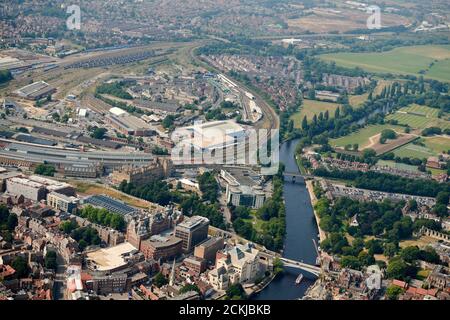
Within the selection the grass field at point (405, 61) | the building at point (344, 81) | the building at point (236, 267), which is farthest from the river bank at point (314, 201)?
the grass field at point (405, 61)

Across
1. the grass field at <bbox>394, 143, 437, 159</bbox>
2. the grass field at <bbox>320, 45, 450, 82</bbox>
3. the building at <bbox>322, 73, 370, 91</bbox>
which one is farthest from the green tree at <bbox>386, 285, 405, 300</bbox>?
the grass field at <bbox>320, 45, 450, 82</bbox>

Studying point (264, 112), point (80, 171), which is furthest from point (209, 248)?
point (264, 112)

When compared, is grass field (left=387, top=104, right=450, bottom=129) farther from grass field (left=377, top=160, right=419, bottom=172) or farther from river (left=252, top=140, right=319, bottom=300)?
river (left=252, top=140, right=319, bottom=300)

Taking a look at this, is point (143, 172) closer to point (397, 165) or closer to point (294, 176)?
point (294, 176)
